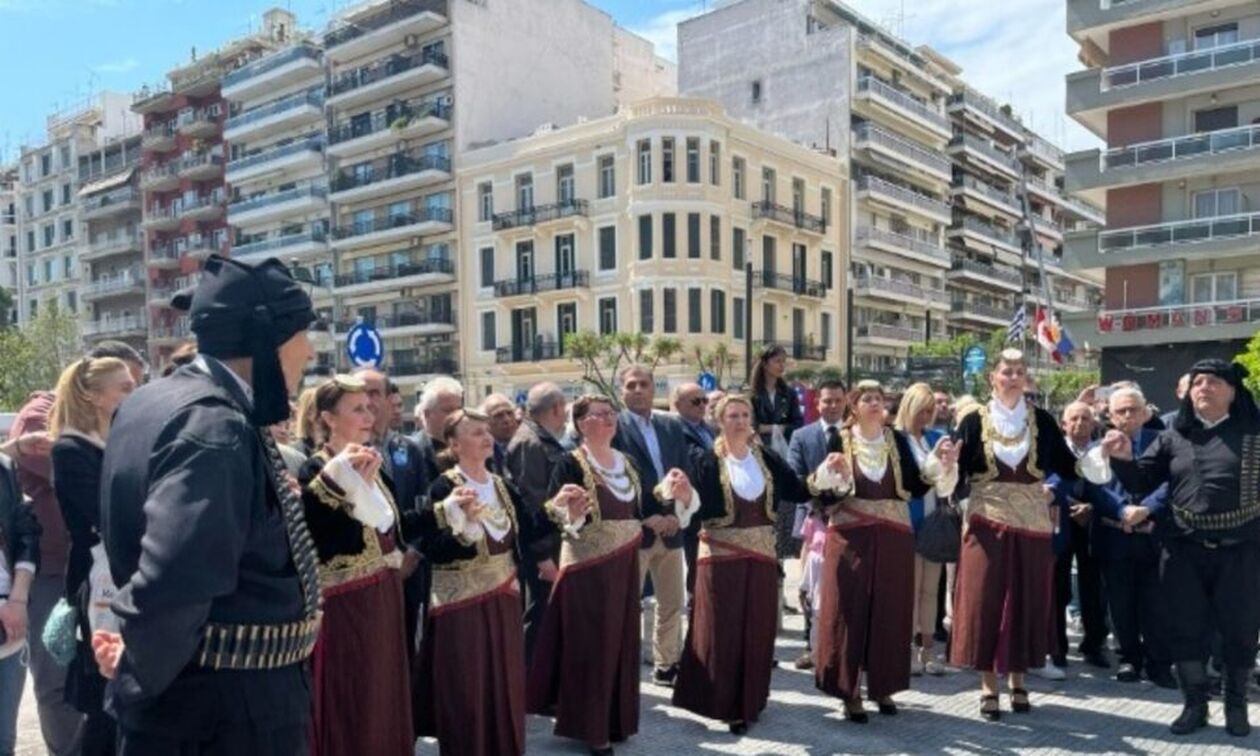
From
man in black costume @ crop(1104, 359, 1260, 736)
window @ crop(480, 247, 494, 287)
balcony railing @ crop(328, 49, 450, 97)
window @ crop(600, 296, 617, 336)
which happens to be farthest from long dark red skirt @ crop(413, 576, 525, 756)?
balcony railing @ crop(328, 49, 450, 97)

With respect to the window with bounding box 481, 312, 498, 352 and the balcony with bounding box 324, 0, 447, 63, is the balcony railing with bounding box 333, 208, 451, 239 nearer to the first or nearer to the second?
the window with bounding box 481, 312, 498, 352

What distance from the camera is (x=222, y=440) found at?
247 cm

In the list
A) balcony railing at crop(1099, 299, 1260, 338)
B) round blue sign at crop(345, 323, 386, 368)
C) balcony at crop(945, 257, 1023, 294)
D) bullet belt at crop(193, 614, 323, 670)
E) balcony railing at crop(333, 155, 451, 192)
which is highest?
balcony railing at crop(333, 155, 451, 192)

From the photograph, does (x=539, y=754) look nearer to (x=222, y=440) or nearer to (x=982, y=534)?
(x=982, y=534)

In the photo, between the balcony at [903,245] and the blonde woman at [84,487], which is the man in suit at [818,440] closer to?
the blonde woman at [84,487]

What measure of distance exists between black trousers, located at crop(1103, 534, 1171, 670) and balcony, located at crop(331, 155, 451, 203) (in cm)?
3769

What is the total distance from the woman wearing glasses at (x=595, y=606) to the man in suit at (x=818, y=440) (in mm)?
1257

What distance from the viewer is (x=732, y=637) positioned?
5.95 meters

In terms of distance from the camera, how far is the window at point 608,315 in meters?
37.8

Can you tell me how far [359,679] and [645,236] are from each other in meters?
33.0

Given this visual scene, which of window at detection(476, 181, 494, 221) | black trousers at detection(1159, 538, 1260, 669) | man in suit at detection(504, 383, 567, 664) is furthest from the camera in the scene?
window at detection(476, 181, 494, 221)

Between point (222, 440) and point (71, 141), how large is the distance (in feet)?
229

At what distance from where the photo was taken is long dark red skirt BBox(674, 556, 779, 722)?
19.5ft

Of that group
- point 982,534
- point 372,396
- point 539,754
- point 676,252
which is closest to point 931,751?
point 982,534
